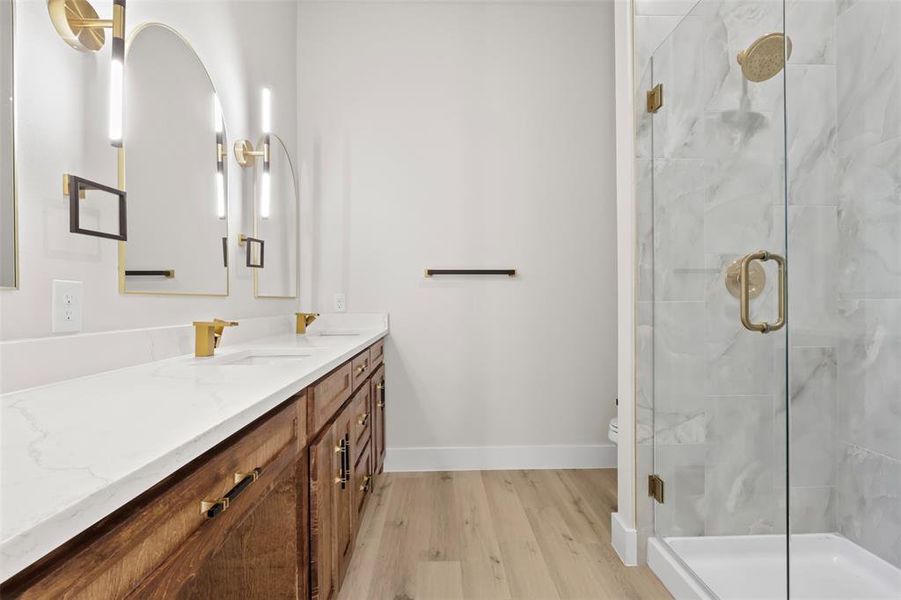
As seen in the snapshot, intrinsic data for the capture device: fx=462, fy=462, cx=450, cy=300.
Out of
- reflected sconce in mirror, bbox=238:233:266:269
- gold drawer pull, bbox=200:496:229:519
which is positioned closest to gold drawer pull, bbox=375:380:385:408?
reflected sconce in mirror, bbox=238:233:266:269

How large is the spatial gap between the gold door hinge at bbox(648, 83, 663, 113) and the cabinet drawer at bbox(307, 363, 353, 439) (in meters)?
1.47

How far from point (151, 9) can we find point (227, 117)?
55 centimetres

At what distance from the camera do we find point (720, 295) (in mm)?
1542

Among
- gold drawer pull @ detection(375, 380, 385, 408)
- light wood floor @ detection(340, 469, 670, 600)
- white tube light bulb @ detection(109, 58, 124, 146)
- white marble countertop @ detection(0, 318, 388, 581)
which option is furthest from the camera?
gold drawer pull @ detection(375, 380, 385, 408)

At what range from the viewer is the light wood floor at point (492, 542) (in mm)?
1591

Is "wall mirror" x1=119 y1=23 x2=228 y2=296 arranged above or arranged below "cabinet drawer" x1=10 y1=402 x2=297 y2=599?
above

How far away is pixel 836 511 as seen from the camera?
5.78ft

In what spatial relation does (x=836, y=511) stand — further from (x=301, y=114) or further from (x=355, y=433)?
(x=301, y=114)

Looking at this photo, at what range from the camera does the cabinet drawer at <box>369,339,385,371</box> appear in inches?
85.3

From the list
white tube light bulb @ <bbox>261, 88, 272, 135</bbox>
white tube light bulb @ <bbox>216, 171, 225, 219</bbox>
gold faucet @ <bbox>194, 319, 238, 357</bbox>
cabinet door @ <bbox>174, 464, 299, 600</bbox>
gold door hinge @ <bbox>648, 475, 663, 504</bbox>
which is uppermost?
white tube light bulb @ <bbox>261, 88, 272, 135</bbox>

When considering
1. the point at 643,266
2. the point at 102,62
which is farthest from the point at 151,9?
the point at 643,266

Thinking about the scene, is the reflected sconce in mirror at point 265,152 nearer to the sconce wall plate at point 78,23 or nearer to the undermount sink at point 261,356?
the undermount sink at point 261,356

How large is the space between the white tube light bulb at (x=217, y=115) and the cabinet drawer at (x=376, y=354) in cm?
110

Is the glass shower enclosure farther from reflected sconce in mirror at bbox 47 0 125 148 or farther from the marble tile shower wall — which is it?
reflected sconce in mirror at bbox 47 0 125 148
